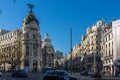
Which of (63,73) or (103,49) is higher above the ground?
(103,49)

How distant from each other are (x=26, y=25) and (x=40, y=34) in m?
7.99

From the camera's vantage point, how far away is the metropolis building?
116 metres

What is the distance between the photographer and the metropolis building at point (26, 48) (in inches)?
4554

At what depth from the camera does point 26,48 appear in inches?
4673

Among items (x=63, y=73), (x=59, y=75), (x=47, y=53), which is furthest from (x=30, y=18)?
(x=63, y=73)

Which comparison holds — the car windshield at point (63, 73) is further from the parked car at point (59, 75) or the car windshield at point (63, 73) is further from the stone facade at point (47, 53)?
the stone facade at point (47, 53)

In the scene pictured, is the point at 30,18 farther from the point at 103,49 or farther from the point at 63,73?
the point at 63,73

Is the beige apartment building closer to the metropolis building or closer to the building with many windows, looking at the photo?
the building with many windows

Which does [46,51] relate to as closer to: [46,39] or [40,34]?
[46,39]

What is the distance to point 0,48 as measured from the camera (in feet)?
465

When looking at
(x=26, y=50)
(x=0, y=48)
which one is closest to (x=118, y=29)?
(x=26, y=50)

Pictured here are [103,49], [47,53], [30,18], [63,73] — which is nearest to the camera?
[63,73]

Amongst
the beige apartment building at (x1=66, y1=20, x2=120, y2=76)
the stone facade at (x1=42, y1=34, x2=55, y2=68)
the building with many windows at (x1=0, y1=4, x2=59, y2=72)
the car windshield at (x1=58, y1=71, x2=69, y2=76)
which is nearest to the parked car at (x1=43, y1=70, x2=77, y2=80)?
the car windshield at (x1=58, y1=71, x2=69, y2=76)

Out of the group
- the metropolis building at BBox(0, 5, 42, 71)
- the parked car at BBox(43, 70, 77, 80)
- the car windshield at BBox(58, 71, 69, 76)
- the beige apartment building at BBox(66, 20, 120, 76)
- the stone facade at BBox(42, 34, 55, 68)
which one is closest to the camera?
the parked car at BBox(43, 70, 77, 80)
